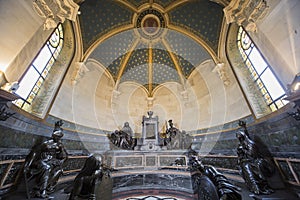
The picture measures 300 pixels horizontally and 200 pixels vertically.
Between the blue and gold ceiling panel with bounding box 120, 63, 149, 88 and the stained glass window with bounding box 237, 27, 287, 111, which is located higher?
the blue and gold ceiling panel with bounding box 120, 63, 149, 88

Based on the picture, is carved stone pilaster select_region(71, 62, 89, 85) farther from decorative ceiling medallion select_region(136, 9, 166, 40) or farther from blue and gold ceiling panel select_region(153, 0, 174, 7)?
blue and gold ceiling panel select_region(153, 0, 174, 7)

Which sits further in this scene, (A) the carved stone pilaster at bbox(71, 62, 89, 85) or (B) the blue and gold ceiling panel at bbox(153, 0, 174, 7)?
(B) the blue and gold ceiling panel at bbox(153, 0, 174, 7)

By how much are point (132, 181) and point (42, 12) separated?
6.22 meters

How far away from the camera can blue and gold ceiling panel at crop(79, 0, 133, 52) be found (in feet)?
19.9

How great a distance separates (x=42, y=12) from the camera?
3643 mm

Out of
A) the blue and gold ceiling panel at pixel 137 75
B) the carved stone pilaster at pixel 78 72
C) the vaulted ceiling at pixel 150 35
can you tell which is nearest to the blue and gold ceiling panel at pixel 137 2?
the vaulted ceiling at pixel 150 35

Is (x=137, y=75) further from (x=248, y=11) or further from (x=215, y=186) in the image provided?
(x=215, y=186)

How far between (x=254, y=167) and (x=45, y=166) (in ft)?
18.2

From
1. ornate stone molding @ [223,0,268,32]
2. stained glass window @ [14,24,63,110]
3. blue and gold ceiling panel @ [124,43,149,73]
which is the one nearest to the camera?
ornate stone molding @ [223,0,268,32]

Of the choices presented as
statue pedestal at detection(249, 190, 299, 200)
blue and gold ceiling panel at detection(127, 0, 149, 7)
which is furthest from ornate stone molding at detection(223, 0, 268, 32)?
statue pedestal at detection(249, 190, 299, 200)

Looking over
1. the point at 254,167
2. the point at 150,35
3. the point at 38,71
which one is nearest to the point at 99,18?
the point at 150,35

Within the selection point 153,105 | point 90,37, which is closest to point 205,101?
point 153,105

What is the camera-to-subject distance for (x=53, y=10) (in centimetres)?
385

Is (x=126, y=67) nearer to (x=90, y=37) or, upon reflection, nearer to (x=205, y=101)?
(x=90, y=37)
